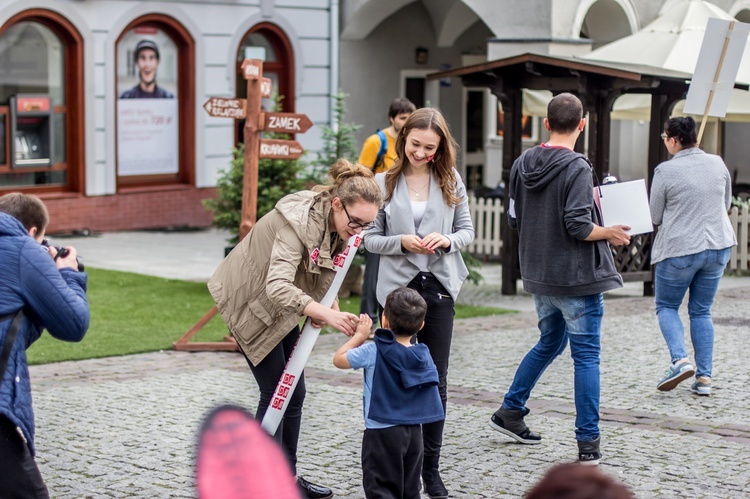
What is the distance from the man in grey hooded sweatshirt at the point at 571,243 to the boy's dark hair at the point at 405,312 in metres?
1.28

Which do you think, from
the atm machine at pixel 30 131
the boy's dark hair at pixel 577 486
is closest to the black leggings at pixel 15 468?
the boy's dark hair at pixel 577 486

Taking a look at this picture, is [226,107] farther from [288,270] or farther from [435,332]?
[288,270]

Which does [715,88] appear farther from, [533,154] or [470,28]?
[470,28]

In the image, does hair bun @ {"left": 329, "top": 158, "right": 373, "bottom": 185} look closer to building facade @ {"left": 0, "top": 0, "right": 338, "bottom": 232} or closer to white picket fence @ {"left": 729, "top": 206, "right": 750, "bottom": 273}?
white picket fence @ {"left": 729, "top": 206, "right": 750, "bottom": 273}

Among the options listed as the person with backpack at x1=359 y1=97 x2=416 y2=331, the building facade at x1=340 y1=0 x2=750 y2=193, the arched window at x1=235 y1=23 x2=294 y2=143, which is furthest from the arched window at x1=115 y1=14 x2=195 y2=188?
the person with backpack at x1=359 y1=97 x2=416 y2=331

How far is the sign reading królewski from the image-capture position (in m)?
17.8

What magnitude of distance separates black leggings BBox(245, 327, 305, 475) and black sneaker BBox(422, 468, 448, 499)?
58 cm

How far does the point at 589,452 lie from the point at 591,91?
657cm

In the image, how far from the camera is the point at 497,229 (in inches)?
560

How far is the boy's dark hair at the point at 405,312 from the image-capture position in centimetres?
482

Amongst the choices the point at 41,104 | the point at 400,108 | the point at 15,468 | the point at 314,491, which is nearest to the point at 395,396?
the point at 314,491

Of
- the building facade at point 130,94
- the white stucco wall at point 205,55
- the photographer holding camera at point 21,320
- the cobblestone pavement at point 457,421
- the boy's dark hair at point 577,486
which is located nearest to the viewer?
the boy's dark hair at point 577,486

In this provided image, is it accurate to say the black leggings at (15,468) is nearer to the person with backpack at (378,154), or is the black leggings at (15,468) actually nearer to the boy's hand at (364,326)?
the boy's hand at (364,326)

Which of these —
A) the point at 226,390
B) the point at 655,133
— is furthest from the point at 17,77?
the point at 226,390
